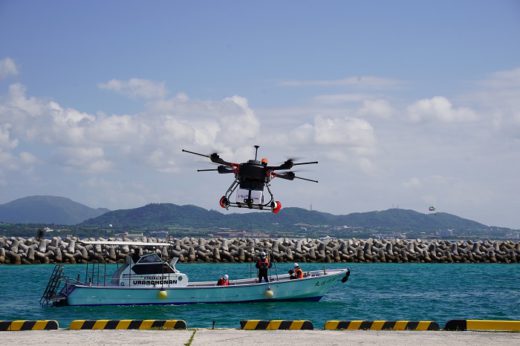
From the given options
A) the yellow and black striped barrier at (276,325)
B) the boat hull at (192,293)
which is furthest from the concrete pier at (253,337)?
the boat hull at (192,293)

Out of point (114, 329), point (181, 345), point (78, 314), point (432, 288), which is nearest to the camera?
point (181, 345)

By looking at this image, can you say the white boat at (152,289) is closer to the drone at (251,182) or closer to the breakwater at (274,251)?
the drone at (251,182)

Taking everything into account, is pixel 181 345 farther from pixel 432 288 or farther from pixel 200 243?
pixel 200 243

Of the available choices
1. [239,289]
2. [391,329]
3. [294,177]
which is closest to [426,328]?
[391,329]

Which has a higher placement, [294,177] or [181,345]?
[294,177]

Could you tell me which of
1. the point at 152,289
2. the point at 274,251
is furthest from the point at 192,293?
the point at 274,251

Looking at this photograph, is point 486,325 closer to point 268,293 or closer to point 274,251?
point 268,293
